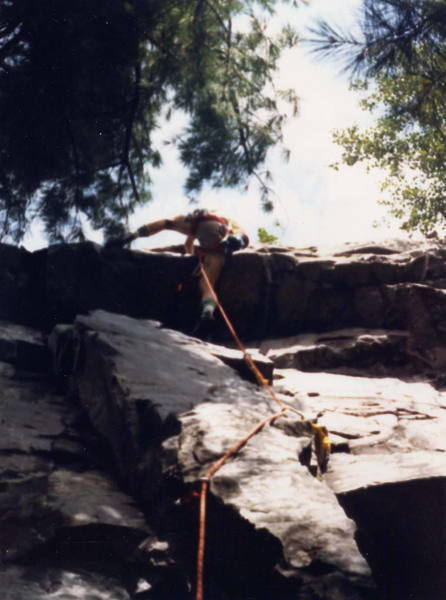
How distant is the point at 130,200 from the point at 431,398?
3.60m

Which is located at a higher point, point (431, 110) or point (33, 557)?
point (431, 110)

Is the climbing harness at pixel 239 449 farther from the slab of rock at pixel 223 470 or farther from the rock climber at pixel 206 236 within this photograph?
the rock climber at pixel 206 236

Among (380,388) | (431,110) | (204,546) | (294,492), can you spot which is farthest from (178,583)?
(431,110)

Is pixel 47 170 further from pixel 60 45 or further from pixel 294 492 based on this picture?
pixel 294 492

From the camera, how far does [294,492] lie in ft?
8.02

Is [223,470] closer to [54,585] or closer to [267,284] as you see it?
[54,585]

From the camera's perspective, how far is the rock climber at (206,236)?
6.07 metres

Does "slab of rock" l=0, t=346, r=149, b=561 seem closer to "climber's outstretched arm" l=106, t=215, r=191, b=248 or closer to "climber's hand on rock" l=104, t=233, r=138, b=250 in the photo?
"climber's hand on rock" l=104, t=233, r=138, b=250

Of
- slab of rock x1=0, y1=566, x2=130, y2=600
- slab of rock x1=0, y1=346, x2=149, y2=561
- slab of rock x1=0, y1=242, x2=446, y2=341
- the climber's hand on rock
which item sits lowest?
slab of rock x1=0, y1=566, x2=130, y2=600

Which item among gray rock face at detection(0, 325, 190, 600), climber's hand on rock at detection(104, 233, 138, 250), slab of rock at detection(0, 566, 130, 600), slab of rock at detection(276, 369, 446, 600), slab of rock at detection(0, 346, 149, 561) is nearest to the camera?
slab of rock at detection(0, 566, 130, 600)

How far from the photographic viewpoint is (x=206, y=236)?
20.4ft

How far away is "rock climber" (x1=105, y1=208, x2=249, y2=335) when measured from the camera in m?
6.07

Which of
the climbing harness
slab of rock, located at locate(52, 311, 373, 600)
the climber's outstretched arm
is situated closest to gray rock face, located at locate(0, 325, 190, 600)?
slab of rock, located at locate(52, 311, 373, 600)

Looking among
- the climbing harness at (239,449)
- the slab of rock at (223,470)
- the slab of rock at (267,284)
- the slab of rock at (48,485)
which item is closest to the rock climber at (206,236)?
the slab of rock at (267,284)
